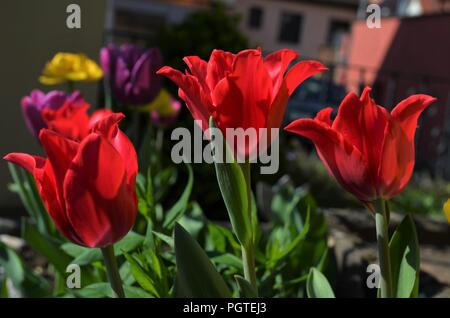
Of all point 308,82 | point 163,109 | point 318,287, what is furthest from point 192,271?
point 308,82

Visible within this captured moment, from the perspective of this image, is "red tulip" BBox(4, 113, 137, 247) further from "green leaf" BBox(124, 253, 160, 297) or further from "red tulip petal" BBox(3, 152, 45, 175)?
"green leaf" BBox(124, 253, 160, 297)

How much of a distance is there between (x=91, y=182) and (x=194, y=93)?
126 millimetres

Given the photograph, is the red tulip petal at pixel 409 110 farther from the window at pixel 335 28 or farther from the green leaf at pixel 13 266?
the window at pixel 335 28

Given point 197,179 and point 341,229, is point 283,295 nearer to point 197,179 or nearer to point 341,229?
point 341,229

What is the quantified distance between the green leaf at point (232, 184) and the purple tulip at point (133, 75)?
2.84ft

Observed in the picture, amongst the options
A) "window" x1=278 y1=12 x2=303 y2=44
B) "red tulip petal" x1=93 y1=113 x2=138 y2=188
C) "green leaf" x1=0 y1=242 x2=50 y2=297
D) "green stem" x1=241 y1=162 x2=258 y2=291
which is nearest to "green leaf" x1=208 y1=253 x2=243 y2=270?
"green stem" x1=241 y1=162 x2=258 y2=291

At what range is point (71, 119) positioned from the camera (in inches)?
41.1

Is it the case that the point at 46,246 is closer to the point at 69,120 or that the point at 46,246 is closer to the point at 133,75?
the point at 69,120

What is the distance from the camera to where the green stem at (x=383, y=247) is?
1.99ft

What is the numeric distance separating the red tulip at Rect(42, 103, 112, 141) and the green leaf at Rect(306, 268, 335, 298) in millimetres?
403

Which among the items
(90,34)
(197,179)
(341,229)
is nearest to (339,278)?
(341,229)

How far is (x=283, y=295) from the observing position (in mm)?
1020

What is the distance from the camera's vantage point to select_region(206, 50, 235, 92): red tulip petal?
62 cm
